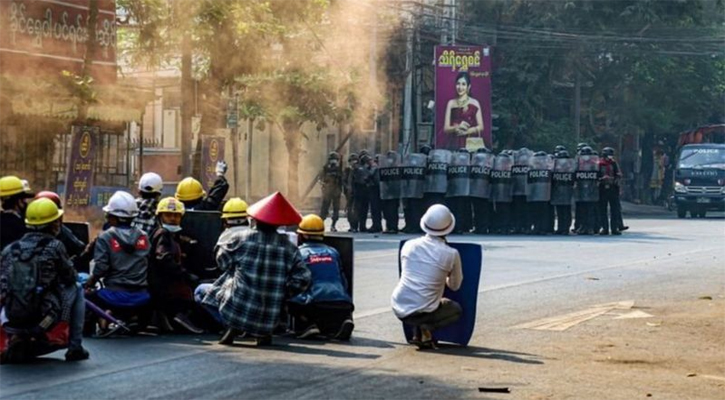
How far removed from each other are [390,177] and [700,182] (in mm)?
15340

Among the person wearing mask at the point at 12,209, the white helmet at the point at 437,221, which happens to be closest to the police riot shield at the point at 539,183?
the white helmet at the point at 437,221

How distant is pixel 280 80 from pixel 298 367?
91.1ft

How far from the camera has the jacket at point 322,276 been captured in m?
11.6

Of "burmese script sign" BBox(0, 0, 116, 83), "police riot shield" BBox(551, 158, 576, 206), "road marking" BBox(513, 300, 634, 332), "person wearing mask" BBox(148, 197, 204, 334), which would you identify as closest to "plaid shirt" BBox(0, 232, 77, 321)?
"person wearing mask" BBox(148, 197, 204, 334)

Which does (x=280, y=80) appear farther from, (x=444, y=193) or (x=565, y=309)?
(x=565, y=309)

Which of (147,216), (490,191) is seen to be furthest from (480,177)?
(147,216)

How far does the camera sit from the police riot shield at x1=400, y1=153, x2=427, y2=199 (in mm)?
29547

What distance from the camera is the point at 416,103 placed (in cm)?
4684

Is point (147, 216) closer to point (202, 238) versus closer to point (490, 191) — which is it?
point (202, 238)

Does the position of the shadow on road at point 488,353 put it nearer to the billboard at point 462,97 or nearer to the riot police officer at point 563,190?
the riot police officer at point 563,190

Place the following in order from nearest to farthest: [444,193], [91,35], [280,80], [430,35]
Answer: [91,35]
[444,193]
[280,80]
[430,35]

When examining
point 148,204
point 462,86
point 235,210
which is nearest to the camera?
point 235,210

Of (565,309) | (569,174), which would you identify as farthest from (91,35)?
(565,309)

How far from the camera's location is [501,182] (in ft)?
98.4
